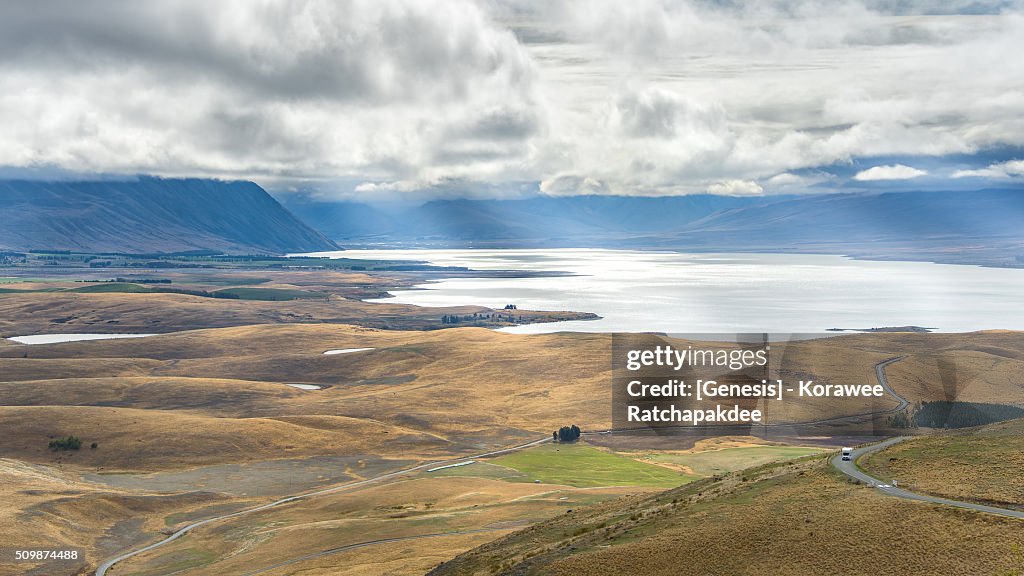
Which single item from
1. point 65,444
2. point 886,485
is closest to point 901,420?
point 886,485

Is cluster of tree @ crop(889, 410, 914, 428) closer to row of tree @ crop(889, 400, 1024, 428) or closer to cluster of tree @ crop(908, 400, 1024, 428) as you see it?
row of tree @ crop(889, 400, 1024, 428)

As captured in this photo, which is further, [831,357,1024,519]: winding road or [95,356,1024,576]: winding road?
[95,356,1024,576]: winding road

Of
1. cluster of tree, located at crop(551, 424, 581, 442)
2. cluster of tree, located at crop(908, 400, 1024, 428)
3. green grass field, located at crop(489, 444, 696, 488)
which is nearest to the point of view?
green grass field, located at crop(489, 444, 696, 488)

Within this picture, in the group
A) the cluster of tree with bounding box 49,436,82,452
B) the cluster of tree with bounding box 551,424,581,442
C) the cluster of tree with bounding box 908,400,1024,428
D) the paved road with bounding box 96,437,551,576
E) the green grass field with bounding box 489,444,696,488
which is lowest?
the paved road with bounding box 96,437,551,576

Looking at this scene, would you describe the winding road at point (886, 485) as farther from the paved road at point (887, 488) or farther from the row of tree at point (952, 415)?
the row of tree at point (952, 415)

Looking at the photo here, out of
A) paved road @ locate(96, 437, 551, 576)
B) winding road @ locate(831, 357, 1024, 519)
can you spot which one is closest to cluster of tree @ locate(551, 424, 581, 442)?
paved road @ locate(96, 437, 551, 576)

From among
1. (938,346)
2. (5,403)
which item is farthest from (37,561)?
(938,346)

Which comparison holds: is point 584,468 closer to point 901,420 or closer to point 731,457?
point 731,457
